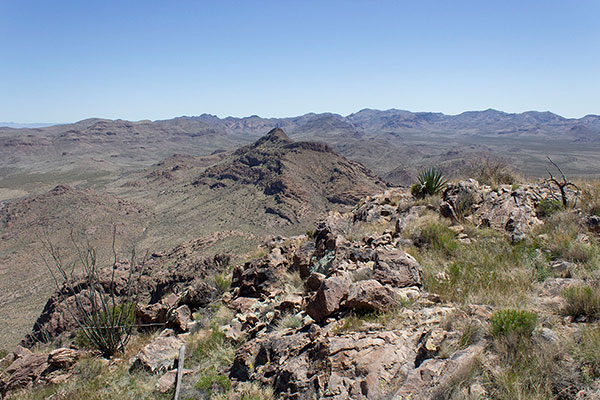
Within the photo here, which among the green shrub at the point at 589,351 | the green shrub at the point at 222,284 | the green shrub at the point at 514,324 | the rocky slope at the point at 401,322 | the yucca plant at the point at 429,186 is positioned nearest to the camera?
the green shrub at the point at 589,351

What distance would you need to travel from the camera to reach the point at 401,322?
405cm

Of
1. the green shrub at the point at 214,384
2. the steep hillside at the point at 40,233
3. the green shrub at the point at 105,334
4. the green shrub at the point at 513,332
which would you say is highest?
the green shrub at the point at 513,332

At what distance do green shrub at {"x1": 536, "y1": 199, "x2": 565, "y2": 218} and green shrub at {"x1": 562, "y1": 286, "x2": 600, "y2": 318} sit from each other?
199 inches

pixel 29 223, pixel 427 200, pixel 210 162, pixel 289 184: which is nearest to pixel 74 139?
pixel 210 162

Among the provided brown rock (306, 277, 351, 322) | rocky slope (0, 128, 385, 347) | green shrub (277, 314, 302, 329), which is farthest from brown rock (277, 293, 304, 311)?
rocky slope (0, 128, 385, 347)

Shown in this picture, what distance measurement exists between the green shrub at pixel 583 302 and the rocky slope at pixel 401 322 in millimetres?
34

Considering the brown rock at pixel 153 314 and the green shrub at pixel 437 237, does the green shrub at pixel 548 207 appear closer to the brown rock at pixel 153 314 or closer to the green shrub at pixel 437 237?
the green shrub at pixel 437 237

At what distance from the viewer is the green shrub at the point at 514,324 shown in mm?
3168

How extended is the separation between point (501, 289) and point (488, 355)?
156 cm

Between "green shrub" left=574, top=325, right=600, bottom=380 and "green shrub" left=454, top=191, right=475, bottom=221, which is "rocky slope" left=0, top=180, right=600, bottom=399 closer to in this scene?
"green shrub" left=574, top=325, right=600, bottom=380

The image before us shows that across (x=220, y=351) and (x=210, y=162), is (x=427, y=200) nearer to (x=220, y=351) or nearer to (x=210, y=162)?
(x=220, y=351)

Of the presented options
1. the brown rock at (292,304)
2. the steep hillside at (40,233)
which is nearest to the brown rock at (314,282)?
the brown rock at (292,304)

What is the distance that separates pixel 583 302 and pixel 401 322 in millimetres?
1889

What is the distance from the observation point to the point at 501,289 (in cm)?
436
